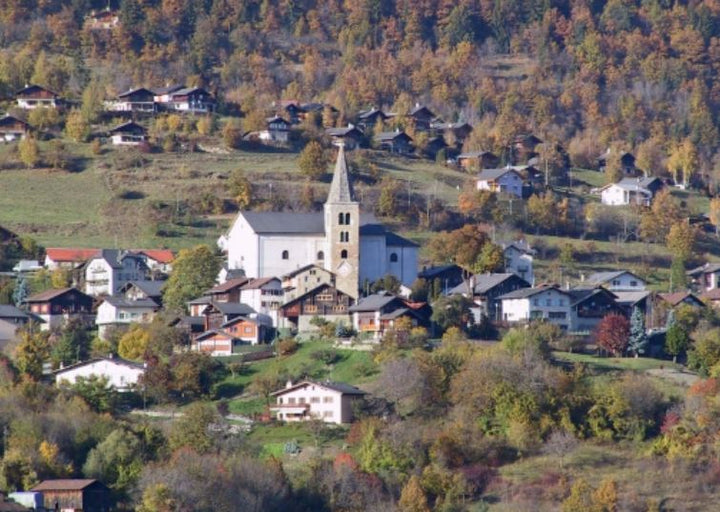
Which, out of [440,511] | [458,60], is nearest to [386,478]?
[440,511]

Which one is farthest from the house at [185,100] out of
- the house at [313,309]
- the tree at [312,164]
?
the house at [313,309]

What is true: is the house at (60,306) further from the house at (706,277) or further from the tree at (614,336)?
the house at (706,277)

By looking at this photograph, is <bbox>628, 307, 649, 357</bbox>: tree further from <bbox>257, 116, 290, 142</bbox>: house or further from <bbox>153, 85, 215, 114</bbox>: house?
<bbox>153, 85, 215, 114</bbox>: house

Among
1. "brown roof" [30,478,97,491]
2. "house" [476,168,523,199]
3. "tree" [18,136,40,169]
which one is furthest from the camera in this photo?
"house" [476,168,523,199]

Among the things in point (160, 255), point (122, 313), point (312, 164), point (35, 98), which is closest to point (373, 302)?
point (122, 313)

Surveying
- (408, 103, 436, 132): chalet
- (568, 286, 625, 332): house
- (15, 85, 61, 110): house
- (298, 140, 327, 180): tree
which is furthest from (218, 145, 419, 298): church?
(408, 103, 436, 132): chalet

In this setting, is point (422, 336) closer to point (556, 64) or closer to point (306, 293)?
point (306, 293)
